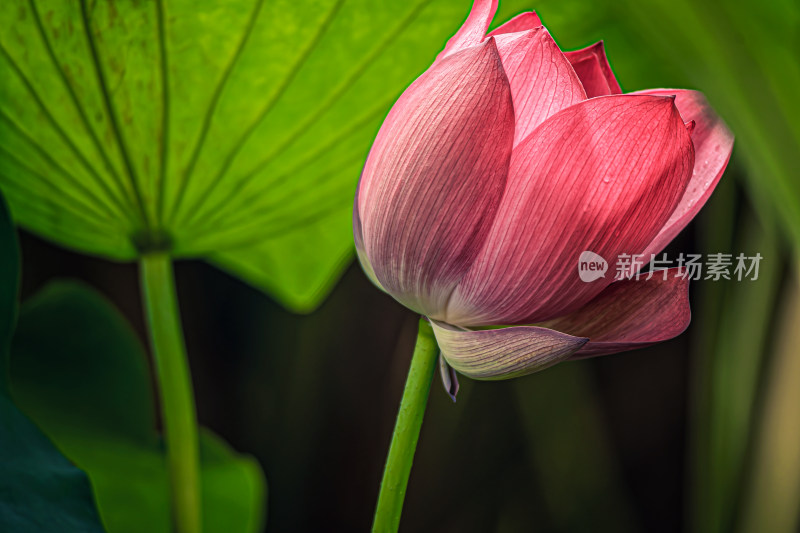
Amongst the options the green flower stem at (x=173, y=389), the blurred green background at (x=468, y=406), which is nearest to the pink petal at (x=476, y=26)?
the green flower stem at (x=173, y=389)

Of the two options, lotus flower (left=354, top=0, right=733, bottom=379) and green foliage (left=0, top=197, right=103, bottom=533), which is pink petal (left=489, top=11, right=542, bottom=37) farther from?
green foliage (left=0, top=197, right=103, bottom=533)

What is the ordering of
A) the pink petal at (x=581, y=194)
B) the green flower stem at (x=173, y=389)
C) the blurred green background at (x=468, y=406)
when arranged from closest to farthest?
the pink petal at (x=581, y=194) → the green flower stem at (x=173, y=389) → the blurred green background at (x=468, y=406)

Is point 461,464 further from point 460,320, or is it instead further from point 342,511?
point 460,320

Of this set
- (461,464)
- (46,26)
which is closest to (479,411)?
(461,464)

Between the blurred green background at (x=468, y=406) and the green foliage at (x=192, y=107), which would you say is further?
the blurred green background at (x=468, y=406)

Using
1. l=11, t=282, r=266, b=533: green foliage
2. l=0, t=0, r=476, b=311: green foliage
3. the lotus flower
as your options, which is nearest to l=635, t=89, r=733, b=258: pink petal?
the lotus flower

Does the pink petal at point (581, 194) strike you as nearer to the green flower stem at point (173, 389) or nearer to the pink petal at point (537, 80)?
the pink petal at point (537, 80)

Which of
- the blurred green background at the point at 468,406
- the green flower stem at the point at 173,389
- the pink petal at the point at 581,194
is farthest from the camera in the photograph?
the blurred green background at the point at 468,406
